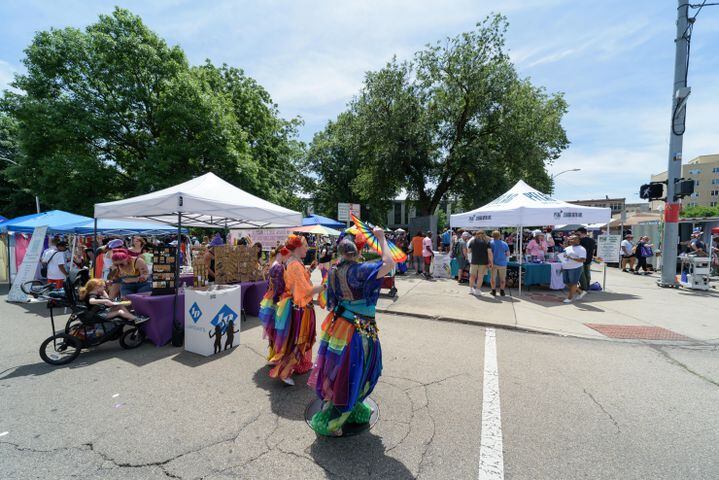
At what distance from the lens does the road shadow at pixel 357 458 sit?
8.07 ft

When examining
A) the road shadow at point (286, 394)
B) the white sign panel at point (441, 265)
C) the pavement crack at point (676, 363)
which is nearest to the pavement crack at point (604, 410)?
the pavement crack at point (676, 363)

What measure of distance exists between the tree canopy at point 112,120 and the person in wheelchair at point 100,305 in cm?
1242

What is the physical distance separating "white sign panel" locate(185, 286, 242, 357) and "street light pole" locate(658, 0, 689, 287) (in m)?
13.5

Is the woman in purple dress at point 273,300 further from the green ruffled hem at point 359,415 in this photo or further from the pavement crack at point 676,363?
the pavement crack at point 676,363

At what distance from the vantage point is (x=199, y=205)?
224 inches

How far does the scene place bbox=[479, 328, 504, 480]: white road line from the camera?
8.29ft

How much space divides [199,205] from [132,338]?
2447 mm

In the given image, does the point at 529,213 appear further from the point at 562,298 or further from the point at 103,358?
the point at 103,358

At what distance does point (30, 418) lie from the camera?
10.6 feet

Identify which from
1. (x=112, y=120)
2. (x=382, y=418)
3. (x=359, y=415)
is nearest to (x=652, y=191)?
(x=382, y=418)

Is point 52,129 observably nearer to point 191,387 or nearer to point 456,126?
point 191,387

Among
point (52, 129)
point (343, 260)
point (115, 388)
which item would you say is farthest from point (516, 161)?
point (52, 129)

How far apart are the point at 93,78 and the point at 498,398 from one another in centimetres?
2215

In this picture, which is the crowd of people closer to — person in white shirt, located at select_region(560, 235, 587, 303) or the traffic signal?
person in white shirt, located at select_region(560, 235, 587, 303)
